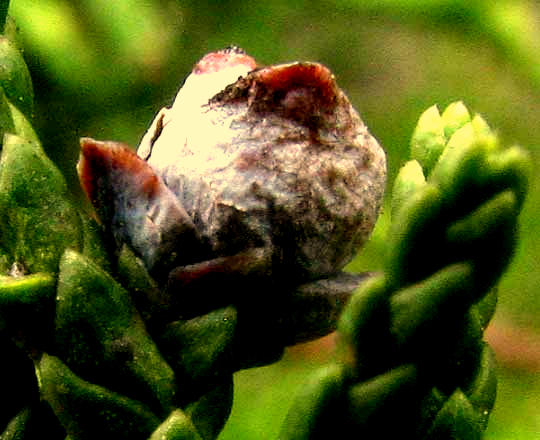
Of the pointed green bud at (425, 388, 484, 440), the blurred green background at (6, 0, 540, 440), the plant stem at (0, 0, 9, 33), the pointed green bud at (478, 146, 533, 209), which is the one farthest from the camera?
the blurred green background at (6, 0, 540, 440)

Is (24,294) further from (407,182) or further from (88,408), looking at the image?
(407,182)

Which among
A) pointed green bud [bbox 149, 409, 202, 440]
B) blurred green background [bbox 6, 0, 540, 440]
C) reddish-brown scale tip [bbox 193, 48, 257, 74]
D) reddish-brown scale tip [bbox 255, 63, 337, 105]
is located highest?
→ reddish-brown scale tip [bbox 255, 63, 337, 105]

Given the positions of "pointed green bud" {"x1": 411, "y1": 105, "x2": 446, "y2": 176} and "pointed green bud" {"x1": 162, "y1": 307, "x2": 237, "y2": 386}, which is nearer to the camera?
"pointed green bud" {"x1": 162, "y1": 307, "x2": 237, "y2": 386}

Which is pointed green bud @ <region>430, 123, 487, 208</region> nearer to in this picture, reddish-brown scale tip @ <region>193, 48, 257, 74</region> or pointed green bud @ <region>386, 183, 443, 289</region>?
pointed green bud @ <region>386, 183, 443, 289</region>

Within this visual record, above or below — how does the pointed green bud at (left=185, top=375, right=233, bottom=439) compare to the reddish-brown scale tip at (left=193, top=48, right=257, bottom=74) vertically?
below

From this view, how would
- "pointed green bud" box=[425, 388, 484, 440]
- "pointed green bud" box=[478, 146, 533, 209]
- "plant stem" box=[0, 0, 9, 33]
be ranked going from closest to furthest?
"pointed green bud" box=[478, 146, 533, 209]
"pointed green bud" box=[425, 388, 484, 440]
"plant stem" box=[0, 0, 9, 33]

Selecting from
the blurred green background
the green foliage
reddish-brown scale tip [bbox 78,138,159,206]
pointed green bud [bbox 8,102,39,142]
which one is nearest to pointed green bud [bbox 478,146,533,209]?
the green foliage

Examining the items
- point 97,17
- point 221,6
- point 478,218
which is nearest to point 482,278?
point 478,218
